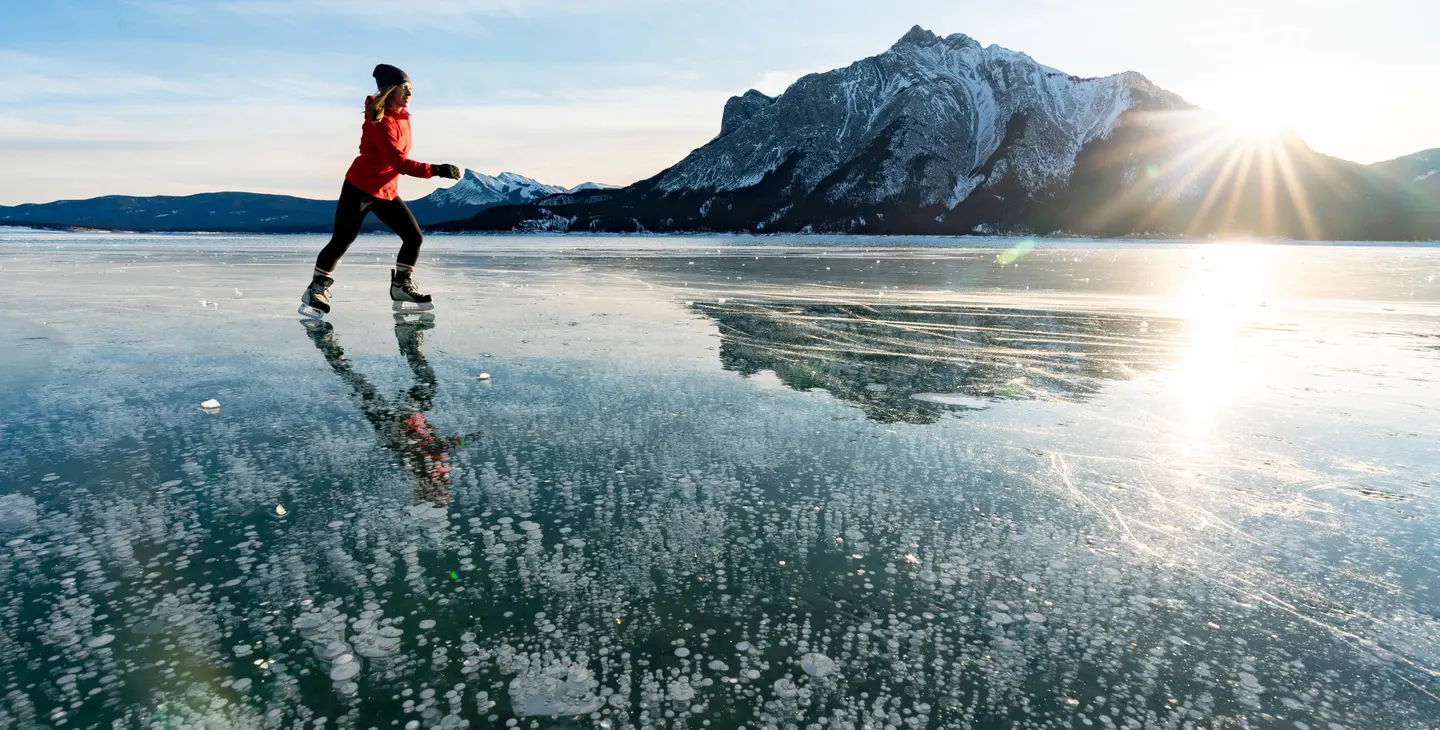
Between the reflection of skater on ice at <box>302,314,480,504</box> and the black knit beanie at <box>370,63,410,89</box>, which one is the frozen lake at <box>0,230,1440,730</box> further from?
the black knit beanie at <box>370,63,410,89</box>

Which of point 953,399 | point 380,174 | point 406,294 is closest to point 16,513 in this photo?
point 953,399

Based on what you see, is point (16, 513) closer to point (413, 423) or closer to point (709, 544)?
point (413, 423)

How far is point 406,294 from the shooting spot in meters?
11.8

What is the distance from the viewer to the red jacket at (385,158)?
968 centimetres

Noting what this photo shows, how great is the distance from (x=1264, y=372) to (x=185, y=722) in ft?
28.4

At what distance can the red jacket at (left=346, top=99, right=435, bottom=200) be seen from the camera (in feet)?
31.8

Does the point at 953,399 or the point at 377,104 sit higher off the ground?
the point at 377,104

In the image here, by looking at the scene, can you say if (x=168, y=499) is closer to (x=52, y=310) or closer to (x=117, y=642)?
(x=117, y=642)

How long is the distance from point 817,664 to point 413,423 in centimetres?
363

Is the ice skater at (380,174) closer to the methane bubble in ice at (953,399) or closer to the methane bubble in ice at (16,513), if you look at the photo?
the methane bubble in ice at (16,513)

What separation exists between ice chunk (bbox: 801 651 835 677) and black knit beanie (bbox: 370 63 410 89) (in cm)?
948

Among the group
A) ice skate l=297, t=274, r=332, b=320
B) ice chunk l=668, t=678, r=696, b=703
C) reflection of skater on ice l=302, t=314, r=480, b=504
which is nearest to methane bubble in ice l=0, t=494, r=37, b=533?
reflection of skater on ice l=302, t=314, r=480, b=504

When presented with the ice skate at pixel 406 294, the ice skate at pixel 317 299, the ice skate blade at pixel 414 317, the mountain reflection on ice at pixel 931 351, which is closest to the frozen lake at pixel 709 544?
the mountain reflection on ice at pixel 931 351

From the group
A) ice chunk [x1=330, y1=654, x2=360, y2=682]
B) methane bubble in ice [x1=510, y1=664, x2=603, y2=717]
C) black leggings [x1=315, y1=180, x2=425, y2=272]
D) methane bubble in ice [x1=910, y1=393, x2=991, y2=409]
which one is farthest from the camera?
black leggings [x1=315, y1=180, x2=425, y2=272]
